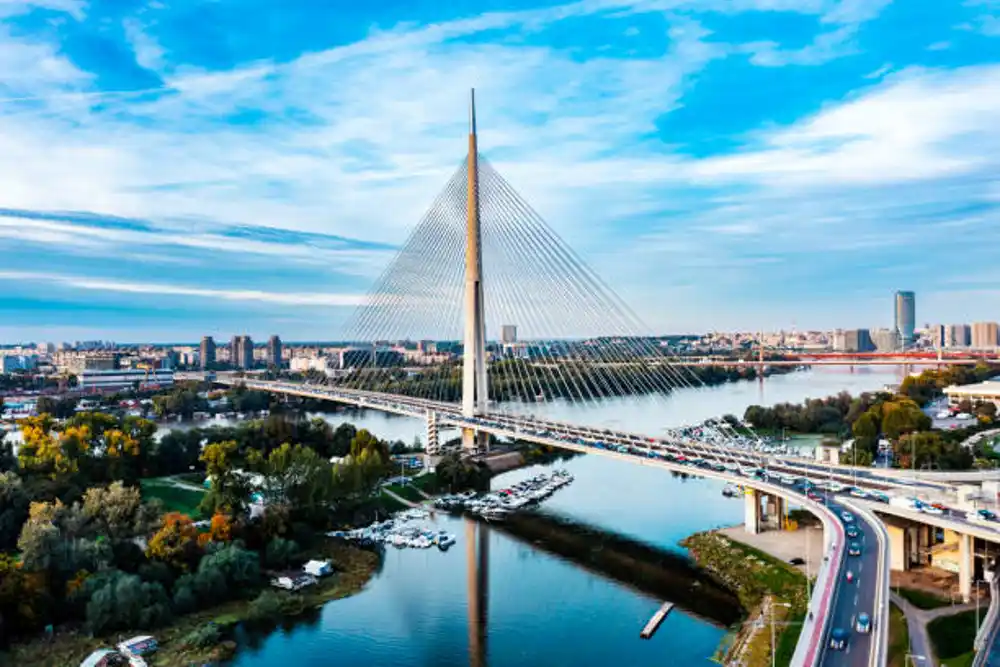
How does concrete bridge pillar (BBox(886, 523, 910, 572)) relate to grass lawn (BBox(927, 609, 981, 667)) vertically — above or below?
above

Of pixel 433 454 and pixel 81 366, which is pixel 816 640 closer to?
pixel 433 454

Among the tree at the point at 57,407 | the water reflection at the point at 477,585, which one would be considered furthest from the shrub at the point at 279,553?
the tree at the point at 57,407

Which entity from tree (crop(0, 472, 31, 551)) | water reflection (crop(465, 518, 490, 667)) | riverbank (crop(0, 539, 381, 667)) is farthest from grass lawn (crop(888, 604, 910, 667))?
tree (crop(0, 472, 31, 551))

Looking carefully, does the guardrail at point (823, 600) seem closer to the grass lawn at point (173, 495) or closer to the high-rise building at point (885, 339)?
the grass lawn at point (173, 495)

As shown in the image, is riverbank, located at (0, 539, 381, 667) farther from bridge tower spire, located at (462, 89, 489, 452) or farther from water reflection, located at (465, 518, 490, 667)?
bridge tower spire, located at (462, 89, 489, 452)

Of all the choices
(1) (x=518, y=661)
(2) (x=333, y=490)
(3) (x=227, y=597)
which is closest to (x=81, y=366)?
(2) (x=333, y=490)

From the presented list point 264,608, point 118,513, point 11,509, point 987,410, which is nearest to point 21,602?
point 118,513
